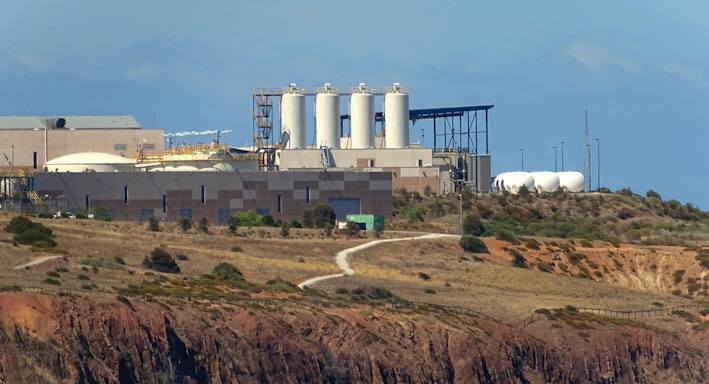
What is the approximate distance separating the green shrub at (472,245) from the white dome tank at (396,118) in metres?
37.9

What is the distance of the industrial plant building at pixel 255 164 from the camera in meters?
127

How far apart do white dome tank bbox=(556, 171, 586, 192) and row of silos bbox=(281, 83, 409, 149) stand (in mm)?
19583

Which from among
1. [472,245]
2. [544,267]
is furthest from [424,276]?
[544,267]

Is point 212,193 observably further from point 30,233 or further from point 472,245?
point 30,233

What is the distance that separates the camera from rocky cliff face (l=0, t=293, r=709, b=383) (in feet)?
194

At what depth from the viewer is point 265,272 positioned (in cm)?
9569

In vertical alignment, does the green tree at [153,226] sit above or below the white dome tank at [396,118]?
below

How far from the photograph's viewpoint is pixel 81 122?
148000 millimetres

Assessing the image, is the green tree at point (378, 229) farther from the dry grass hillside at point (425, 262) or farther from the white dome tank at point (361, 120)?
the white dome tank at point (361, 120)

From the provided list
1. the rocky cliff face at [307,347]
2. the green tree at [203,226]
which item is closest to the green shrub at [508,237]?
the green tree at [203,226]

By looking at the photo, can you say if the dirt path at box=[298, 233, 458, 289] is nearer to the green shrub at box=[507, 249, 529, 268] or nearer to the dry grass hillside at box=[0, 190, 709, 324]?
the dry grass hillside at box=[0, 190, 709, 324]

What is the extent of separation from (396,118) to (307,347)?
271 ft

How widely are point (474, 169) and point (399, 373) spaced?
85.8 m

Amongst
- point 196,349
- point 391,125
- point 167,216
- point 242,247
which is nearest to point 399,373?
point 196,349
